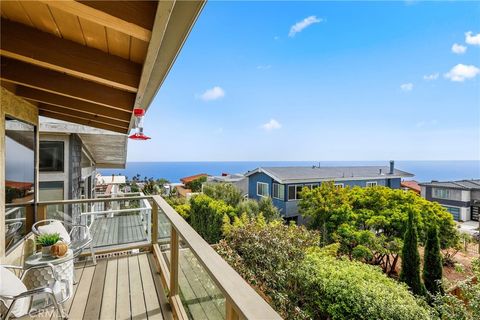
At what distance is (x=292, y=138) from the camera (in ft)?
150

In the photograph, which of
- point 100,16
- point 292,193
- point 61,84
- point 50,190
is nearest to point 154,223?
point 61,84

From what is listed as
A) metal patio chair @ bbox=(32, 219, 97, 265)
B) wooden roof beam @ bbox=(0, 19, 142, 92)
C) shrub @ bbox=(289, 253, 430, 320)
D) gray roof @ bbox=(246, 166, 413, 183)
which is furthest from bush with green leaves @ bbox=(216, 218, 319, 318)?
gray roof @ bbox=(246, 166, 413, 183)

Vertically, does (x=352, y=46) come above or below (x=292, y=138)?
above

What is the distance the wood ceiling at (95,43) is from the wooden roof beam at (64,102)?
324mm

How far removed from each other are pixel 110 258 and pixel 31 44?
3.52 meters

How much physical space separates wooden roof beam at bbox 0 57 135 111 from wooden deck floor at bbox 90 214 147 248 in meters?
2.80

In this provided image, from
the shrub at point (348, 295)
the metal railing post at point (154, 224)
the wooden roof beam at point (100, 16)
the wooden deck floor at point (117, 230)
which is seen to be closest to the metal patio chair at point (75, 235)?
the wooden deck floor at point (117, 230)

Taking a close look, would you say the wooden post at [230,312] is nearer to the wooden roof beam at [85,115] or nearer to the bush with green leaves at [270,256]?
the wooden roof beam at [85,115]

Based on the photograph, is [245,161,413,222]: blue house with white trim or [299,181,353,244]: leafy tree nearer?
[299,181,353,244]: leafy tree

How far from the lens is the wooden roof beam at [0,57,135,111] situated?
7.74 ft

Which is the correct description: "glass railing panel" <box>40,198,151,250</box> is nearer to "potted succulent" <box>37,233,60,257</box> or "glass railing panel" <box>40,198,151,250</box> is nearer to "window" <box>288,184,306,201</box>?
"potted succulent" <box>37,233,60,257</box>

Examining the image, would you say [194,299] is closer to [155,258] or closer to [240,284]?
[240,284]

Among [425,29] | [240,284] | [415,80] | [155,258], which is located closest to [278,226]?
[155,258]

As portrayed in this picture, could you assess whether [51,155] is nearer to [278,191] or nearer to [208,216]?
[208,216]
